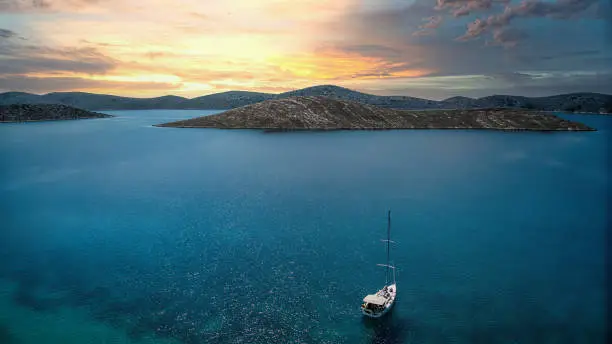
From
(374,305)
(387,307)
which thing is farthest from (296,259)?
(387,307)

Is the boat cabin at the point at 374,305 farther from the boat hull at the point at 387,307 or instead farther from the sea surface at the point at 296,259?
the sea surface at the point at 296,259

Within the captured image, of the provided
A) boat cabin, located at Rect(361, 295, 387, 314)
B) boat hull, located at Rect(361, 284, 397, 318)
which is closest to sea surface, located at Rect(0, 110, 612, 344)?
boat hull, located at Rect(361, 284, 397, 318)

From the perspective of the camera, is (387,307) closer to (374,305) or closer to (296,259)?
(374,305)

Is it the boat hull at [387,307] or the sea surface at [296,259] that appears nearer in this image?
the sea surface at [296,259]

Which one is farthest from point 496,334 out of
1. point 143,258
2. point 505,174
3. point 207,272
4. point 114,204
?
point 505,174

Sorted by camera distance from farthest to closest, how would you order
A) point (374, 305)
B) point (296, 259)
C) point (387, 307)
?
point (296, 259) < point (387, 307) < point (374, 305)

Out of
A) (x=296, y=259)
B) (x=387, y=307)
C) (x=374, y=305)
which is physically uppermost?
(x=374, y=305)

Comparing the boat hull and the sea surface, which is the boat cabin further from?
the sea surface

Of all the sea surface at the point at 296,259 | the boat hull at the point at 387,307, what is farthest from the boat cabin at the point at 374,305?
the sea surface at the point at 296,259
